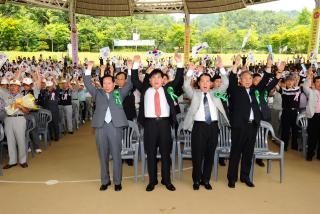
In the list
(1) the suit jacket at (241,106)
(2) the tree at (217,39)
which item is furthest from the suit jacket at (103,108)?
(2) the tree at (217,39)

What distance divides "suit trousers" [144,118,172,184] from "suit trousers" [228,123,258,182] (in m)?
0.95

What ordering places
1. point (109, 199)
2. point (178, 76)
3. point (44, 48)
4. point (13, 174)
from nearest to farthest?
point (109, 199) → point (178, 76) → point (13, 174) → point (44, 48)

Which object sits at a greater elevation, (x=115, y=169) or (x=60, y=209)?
(x=115, y=169)

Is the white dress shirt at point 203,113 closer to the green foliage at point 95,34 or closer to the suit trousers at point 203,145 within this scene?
the suit trousers at point 203,145

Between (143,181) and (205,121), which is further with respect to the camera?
(143,181)

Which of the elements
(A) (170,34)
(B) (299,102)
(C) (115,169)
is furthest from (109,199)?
(A) (170,34)

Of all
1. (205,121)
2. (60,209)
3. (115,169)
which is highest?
(205,121)

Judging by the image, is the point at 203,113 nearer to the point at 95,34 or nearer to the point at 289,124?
the point at 289,124

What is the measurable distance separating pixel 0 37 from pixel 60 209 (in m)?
33.0

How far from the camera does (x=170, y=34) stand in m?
41.4

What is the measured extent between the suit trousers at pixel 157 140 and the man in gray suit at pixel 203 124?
0.35 metres

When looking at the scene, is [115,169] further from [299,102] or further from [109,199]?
[299,102]

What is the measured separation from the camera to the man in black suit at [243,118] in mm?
4785

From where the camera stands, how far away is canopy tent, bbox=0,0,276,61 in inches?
695
